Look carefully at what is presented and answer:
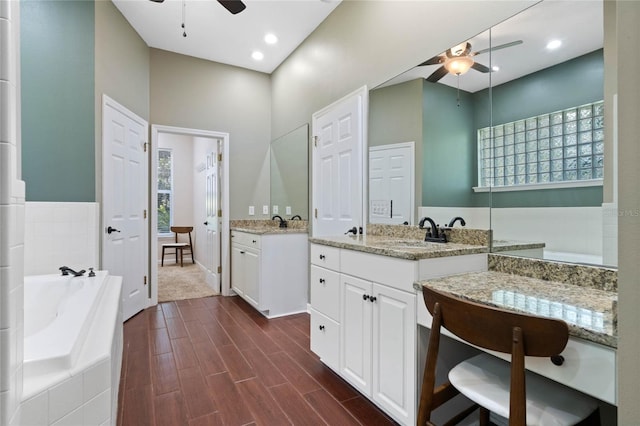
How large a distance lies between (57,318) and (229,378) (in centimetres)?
108

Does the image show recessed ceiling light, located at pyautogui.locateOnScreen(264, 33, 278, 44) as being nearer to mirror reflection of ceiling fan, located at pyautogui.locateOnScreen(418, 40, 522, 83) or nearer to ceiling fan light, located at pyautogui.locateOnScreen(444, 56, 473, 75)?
mirror reflection of ceiling fan, located at pyautogui.locateOnScreen(418, 40, 522, 83)

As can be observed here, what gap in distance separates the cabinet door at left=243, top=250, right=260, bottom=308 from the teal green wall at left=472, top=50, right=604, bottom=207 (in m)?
2.37

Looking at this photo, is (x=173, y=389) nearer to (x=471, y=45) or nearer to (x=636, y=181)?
(x=636, y=181)

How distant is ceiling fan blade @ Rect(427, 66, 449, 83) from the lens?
6.76 ft

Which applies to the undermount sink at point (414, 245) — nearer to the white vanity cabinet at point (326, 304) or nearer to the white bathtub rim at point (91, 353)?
the white vanity cabinet at point (326, 304)

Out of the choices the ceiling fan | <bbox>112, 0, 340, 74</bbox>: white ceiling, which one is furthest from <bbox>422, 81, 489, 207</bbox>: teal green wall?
<bbox>112, 0, 340, 74</bbox>: white ceiling

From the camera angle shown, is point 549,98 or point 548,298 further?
point 549,98

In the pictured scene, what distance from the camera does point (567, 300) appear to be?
1.14 m

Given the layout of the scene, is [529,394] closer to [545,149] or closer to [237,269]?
[545,149]

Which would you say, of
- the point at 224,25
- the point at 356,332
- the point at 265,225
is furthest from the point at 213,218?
the point at 356,332

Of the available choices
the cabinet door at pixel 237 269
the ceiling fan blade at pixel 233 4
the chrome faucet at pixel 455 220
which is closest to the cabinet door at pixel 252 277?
the cabinet door at pixel 237 269

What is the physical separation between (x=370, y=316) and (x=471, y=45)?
5.53 feet

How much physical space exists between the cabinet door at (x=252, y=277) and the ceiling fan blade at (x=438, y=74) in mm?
2253

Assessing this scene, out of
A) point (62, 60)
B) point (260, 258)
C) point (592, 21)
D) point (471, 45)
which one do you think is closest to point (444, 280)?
point (592, 21)
